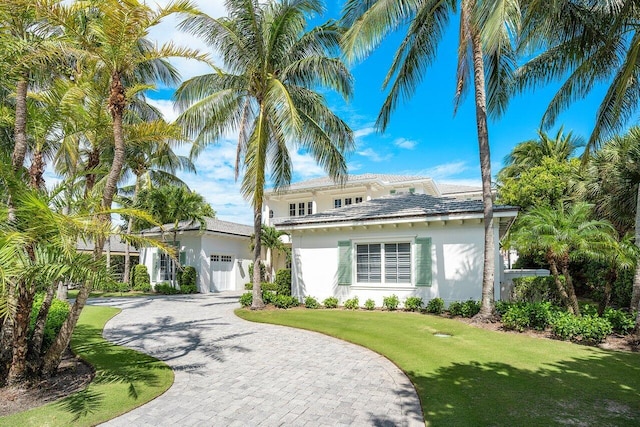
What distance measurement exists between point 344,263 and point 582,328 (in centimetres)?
846

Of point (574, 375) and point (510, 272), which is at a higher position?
point (510, 272)

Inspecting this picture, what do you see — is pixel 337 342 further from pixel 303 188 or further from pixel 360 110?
pixel 303 188

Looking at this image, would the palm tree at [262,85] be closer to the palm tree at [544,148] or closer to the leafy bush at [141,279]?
the leafy bush at [141,279]

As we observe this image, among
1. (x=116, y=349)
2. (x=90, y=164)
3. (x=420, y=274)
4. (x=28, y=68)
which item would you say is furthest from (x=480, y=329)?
(x=28, y=68)

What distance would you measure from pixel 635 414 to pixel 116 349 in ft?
32.3

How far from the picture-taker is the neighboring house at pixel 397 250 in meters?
13.0

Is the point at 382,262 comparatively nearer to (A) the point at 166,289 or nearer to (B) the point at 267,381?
(B) the point at 267,381

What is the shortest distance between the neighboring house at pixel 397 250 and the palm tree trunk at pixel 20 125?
417 inches

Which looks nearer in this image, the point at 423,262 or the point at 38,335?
the point at 38,335

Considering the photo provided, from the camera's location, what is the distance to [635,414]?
4730mm

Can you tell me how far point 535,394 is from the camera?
17.8 ft

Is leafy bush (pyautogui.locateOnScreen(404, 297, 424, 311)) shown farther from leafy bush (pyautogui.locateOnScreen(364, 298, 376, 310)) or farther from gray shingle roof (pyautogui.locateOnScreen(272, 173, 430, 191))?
gray shingle roof (pyautogui.locateOnScreen(272, 173, 430, 191))

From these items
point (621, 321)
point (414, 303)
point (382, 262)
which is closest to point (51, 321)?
point (382, 262)

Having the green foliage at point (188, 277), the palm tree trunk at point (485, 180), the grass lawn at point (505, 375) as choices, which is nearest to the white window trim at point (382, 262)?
the palm tree trunk at point (485, 180)
